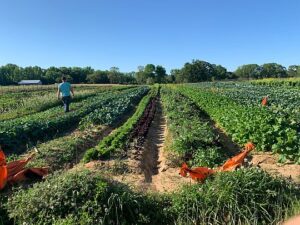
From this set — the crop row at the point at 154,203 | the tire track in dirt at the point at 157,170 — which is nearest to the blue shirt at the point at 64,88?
the tire track in dirt at the point at 157,170

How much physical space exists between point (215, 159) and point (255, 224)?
333cm

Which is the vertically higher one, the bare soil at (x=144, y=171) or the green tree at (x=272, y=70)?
the green tree at (x=272, y=70)

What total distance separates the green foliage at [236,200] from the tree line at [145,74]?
338 feet

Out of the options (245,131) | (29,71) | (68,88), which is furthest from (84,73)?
(245,131)

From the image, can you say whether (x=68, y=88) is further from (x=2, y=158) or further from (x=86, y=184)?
(x=86, y=184)

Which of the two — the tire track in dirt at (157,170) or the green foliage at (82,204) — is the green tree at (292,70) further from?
the green foliage at (82,204)

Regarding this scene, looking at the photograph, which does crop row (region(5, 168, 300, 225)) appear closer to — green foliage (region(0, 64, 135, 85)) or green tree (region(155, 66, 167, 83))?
green foliage (region(0, 64, 135, 85))

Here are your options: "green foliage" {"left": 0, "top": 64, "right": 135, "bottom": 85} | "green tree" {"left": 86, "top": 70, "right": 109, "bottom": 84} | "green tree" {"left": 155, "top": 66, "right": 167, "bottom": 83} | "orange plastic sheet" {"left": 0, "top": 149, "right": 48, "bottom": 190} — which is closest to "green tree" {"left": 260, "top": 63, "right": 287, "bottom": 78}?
"green tree" {"left": 155, "top": 66, "right": 167, "bottom": 83}

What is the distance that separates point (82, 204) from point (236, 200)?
7.04 ft

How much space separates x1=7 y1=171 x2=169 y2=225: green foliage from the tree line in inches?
4055

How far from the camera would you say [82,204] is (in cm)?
543

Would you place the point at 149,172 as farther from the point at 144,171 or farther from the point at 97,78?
the point at 97,78

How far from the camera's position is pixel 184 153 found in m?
9.55

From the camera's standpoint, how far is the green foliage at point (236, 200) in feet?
18.1
